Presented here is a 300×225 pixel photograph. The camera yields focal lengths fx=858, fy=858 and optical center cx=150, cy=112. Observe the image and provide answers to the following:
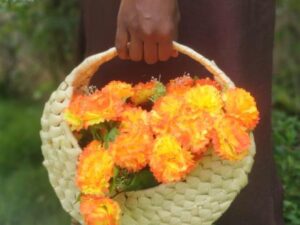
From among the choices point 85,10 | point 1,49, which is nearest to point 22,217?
point 85,10

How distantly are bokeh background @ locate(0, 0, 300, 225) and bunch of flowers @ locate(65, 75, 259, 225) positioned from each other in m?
1.14

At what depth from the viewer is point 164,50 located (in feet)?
7.23

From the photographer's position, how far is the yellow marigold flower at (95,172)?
2082 millimetres

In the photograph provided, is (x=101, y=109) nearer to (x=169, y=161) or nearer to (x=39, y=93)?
(x=169, y=161)

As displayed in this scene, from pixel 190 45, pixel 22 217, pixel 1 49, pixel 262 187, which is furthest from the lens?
pixel 1 49

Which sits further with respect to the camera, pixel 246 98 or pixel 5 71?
pixel 5 71

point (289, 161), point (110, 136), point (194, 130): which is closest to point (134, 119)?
point (110, 136)

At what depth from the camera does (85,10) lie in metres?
Result: 2.61

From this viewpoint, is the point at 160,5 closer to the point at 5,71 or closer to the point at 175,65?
the point at 175,65

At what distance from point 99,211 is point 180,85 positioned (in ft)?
1.37

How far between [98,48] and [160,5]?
0.43 metres

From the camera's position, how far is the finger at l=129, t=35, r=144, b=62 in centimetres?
220

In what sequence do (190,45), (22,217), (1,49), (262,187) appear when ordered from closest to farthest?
(190,45)
(262,187)
(22,217)
(1,49)

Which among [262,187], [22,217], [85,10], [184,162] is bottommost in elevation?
[22,217]
